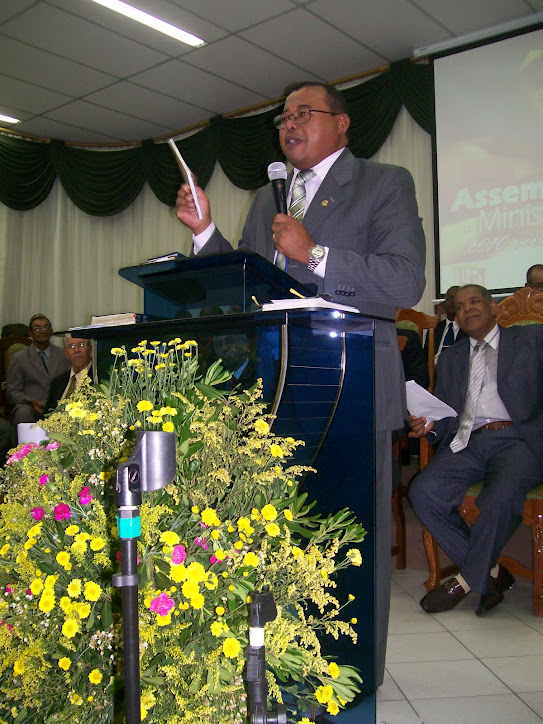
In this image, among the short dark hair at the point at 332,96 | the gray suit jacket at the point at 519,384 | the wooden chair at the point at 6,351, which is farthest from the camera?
the wooden chair at the point at 6,351

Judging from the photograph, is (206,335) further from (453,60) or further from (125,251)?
(125,251)

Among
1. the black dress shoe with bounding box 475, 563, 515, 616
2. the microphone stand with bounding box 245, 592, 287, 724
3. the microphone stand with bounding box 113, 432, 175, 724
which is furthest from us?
the black dress shoe with bounding box 475, 563, 515, 616

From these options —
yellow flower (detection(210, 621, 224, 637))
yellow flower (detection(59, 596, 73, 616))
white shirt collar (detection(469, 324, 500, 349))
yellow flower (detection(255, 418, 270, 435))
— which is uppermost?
white shirt collar (detection(469, 324, 500, 349))

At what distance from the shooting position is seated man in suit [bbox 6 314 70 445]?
5500mm

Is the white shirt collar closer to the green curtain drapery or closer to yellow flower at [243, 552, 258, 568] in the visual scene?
yellow flower at [243, 552, 258, 568]

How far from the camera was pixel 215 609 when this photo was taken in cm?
110

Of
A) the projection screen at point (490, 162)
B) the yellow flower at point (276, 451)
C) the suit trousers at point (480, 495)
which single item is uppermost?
the projection screen at point (490, 162)

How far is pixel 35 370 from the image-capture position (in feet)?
18.6

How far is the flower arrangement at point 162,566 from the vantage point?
106 centimetres

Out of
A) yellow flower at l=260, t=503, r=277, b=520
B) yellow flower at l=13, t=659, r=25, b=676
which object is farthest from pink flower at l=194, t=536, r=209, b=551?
yellow flower at l=13, t=659, r=25, b=676

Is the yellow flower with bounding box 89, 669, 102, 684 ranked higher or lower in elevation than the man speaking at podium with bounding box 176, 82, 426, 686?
lower

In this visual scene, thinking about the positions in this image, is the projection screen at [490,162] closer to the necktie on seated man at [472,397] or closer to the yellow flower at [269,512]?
the necktie on seated man at [472,397]

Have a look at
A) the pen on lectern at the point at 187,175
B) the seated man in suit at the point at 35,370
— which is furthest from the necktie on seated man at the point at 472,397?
the seated man in suit at the point at 35,370

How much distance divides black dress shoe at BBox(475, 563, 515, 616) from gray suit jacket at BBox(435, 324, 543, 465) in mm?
498
